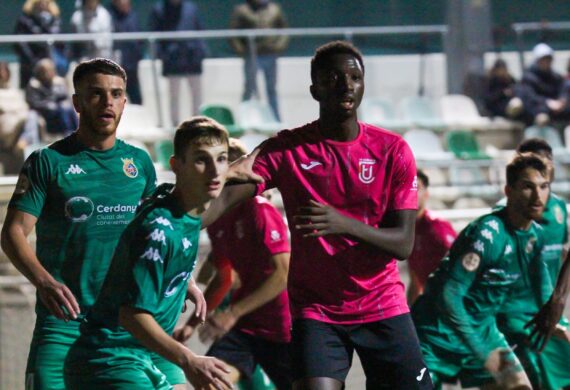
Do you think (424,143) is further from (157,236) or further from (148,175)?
(157,236)

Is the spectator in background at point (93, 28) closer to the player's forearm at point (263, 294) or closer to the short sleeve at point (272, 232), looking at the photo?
the short sleeve at point (272, 232)

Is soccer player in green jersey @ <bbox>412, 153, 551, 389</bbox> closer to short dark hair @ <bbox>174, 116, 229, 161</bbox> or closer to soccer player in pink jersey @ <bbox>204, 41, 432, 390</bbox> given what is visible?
soccer player in pink jersey @ <bbox>204, 41, 432, 390</bbox>

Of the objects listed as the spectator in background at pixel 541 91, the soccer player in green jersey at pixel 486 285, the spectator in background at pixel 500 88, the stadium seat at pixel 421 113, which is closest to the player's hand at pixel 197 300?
the soccer player in green jersey at pixel 486 285

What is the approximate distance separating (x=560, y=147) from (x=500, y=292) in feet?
31.2

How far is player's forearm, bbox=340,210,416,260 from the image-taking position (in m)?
4.89

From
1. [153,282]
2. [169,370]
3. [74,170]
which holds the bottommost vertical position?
[169,370]

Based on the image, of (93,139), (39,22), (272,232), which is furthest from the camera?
(39,22)

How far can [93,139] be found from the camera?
18.0 ft

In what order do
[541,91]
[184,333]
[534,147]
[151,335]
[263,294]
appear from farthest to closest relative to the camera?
1. [541,91]
2. [534,147]
3. [263,294]
4. [184,333]
5. [151,335]

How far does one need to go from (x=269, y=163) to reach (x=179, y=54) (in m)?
9.81

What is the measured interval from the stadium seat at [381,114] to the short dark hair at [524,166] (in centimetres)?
861

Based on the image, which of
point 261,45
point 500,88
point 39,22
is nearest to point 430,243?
point 39,22

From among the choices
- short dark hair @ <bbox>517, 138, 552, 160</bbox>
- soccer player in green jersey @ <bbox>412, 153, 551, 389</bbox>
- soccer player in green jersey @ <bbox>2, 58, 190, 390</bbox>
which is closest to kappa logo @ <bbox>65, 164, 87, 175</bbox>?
soccer player in green jersey @ <bbox>2, 58, 190, 390</bbox>

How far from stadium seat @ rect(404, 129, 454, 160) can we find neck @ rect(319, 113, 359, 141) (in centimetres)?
998
